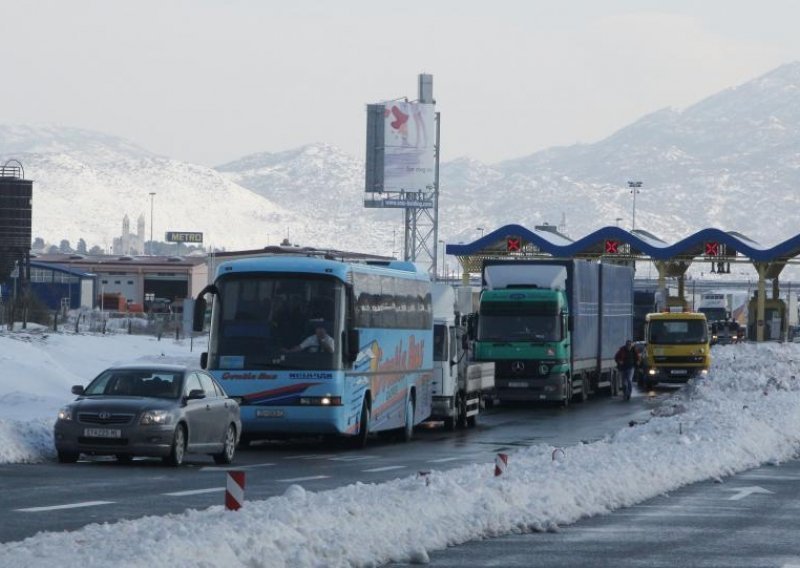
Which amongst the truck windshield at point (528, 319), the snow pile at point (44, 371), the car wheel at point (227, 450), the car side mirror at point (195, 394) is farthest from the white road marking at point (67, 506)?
the truck windshield at point (528, 319)

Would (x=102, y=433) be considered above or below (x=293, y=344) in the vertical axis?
below

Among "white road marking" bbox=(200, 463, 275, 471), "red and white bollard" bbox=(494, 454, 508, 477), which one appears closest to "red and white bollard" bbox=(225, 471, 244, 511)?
"red and white bollard" bbox=(494, 454, 508, 477)

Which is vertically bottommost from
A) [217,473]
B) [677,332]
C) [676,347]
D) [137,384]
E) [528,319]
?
[217,473]

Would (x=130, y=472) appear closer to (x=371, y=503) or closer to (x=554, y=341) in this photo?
(x=371, y=503)

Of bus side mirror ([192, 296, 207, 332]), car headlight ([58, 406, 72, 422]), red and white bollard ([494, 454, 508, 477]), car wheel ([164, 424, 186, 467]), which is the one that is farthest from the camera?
bus side mirror ([192, 296, 207, 332])

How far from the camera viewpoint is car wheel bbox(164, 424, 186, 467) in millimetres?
24267

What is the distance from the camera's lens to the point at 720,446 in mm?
26578

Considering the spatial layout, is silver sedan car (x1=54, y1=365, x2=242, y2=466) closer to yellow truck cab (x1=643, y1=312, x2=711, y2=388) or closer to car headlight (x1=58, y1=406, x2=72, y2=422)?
car headlight (x1=58, y1=406, x2=72, y2=422)

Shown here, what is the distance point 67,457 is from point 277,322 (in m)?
6.12

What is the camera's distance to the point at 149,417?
78.7 feet

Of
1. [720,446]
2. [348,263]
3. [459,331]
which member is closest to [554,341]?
[459,331]

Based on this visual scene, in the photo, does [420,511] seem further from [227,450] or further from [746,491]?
[227,450]

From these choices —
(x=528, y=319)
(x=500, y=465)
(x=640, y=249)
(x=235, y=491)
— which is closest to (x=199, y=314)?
(x=500, y=465)

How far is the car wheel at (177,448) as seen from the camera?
79.6ft
